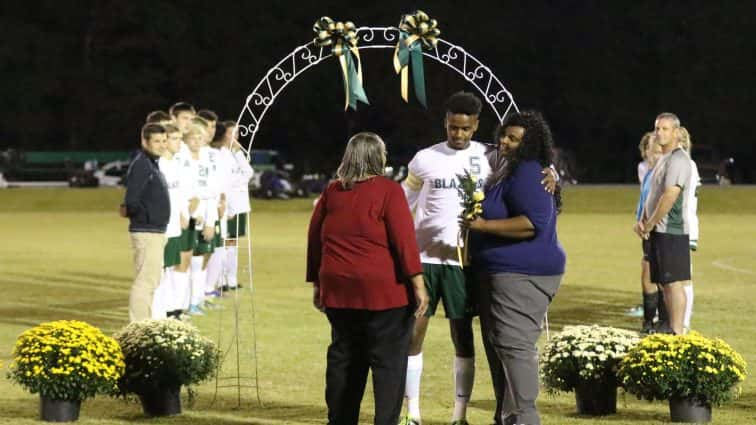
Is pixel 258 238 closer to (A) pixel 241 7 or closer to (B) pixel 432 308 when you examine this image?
(B) pixel 432 308

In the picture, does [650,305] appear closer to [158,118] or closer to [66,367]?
[158,118]

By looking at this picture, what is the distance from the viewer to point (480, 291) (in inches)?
317

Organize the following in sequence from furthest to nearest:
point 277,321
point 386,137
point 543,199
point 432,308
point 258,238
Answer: point 386,137
point 258,238
point 277,321
point 432,308
point 543,199

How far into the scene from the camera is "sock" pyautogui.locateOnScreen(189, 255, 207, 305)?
51.8 feet

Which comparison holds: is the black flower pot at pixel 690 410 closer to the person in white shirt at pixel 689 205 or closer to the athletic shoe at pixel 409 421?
the athletic shoe at pixel 409 421

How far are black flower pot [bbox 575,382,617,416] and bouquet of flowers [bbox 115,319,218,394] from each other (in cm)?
235

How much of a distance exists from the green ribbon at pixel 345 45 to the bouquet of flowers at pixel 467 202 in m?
1.40

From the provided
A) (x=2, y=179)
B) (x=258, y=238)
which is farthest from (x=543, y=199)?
(x=2, y=179)

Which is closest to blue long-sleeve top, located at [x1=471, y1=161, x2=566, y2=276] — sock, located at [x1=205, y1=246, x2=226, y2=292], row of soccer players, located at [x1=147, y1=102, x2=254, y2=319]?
row of soccer players, located at [x1=147, y1=102, x2=254, y2=319]

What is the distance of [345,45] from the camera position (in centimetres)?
952

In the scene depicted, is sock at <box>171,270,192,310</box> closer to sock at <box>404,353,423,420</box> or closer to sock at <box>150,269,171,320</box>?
sock at <box>150,269,171,320</box>

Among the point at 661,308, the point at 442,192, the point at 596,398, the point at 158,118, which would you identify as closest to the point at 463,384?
the point at 596,398

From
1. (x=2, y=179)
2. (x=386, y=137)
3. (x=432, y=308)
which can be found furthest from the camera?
(x=386, y=137)

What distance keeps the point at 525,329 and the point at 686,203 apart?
4.03 metres
